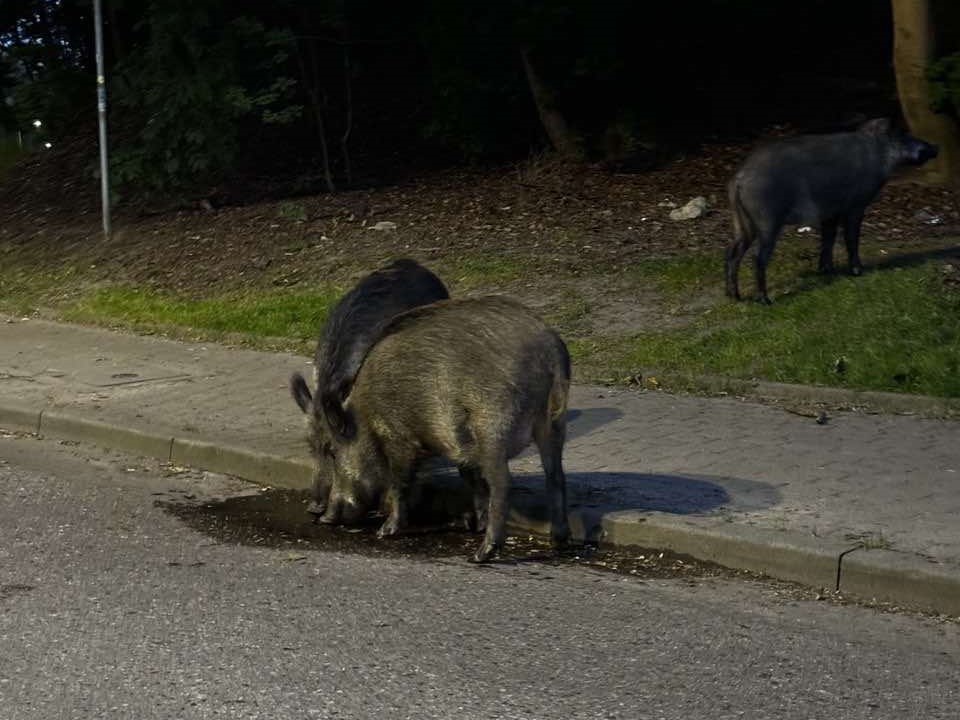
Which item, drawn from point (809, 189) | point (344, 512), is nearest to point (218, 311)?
point (809, 189)

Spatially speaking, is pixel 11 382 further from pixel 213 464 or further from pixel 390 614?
pixel 390 614

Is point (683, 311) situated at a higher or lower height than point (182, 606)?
lower

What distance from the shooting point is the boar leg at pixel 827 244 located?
473 inches

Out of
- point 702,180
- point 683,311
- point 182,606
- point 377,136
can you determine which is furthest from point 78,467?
point 377,136

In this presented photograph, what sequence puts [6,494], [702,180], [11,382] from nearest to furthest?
[6,494]
[11,382]
[702,180]

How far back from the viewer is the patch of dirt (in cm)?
1315

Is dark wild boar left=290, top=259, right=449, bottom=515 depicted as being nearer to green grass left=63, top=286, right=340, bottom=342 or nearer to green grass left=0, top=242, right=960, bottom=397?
green grass left=0, top=242, right=960, bottom=397

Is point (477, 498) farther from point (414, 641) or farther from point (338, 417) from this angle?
point (414, 641)

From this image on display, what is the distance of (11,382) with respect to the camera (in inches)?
452

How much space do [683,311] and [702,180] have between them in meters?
3.82

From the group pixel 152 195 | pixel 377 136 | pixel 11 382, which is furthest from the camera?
pixel 377 136

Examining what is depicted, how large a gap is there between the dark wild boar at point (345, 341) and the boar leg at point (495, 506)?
837mm

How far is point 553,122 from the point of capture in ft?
54.5

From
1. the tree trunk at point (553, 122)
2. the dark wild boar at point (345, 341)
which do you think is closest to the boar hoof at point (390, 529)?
the dark wild boar at point (345, 341)
